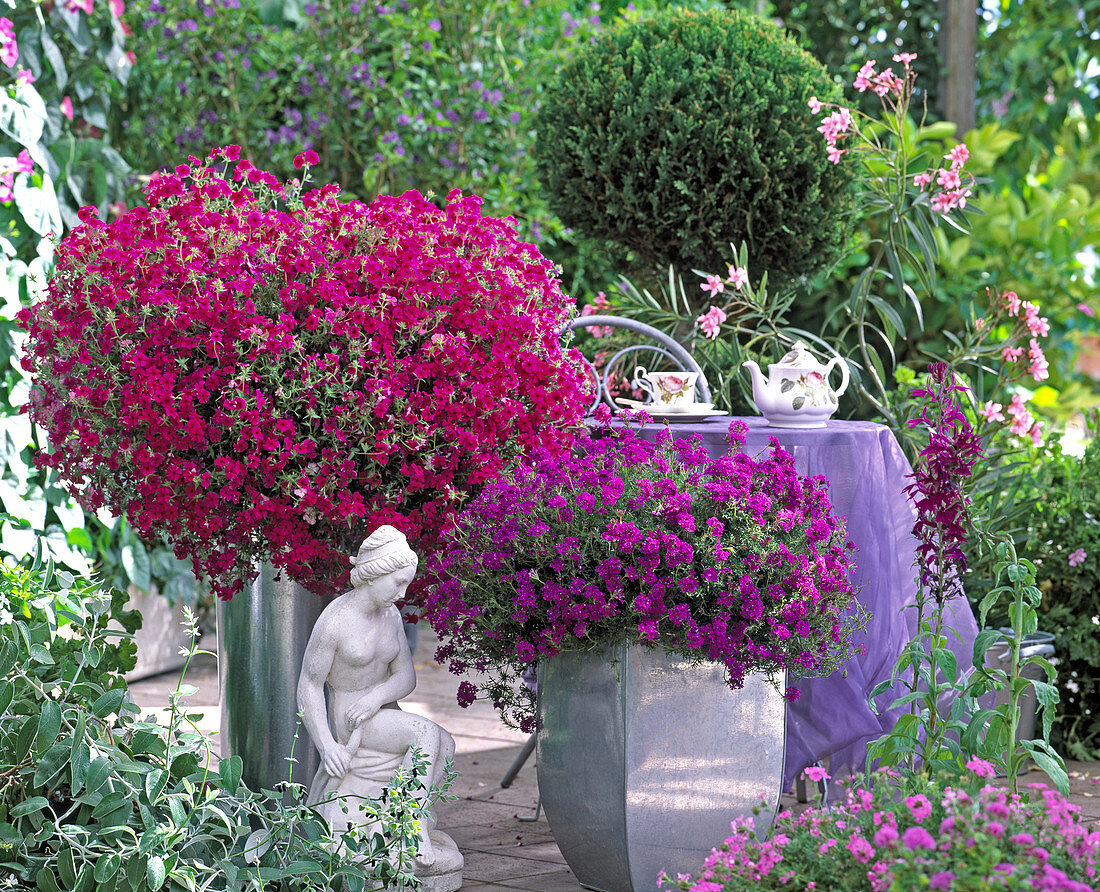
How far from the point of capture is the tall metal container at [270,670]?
2.76 metres

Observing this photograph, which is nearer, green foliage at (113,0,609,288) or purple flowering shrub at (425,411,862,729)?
purple flowering shrub at (425,411,862,729)

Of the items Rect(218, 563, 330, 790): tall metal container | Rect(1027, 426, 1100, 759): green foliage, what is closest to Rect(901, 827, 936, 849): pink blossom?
Rect(218, 563, 330, 790): tall metal container

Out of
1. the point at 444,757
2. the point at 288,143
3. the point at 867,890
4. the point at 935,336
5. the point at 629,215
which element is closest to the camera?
the point at 867,890

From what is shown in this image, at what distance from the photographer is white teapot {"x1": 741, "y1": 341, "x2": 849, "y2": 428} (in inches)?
120

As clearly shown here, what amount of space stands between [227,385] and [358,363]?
27 centimetres

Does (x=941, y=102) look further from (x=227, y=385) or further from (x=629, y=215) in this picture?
(x=227, y=385)

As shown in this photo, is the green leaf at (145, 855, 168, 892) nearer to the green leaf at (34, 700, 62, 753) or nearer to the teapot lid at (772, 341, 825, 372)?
the green leaf at (34, 700, 62, 753)

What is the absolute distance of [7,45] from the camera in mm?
3766

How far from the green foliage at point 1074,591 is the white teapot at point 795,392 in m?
1.10

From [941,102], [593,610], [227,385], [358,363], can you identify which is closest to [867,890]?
[593,610]

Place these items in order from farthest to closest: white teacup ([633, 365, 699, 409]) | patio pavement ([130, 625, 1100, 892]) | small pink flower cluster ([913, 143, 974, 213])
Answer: small pink flower cluster ([913, 143, 974, 213]), white teacup ([633, 365, 699, 409]), patio pavement ([130, 625, 1100, 892])

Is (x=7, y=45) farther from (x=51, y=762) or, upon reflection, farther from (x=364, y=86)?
(x=51, y=762)

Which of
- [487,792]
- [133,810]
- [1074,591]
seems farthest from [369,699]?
[1074,591]

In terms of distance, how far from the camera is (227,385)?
246cm
